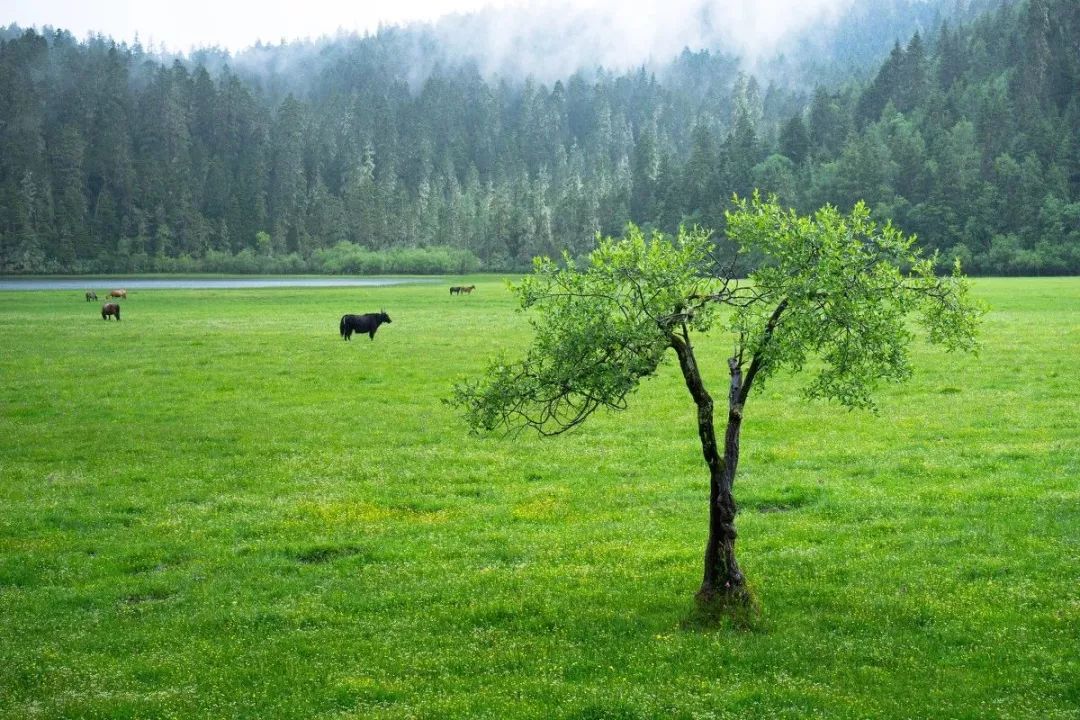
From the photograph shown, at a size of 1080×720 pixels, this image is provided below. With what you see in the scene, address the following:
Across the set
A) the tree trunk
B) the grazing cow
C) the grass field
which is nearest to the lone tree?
the tree trunk

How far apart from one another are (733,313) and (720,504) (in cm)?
288

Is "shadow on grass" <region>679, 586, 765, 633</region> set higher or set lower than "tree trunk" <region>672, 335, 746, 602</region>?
lower

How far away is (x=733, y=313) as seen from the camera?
50.2 feet

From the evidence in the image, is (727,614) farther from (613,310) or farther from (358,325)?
(358,325)

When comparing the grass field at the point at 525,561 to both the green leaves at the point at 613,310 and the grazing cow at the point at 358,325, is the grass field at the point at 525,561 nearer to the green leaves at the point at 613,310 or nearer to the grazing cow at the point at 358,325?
the green leaves at the point at 613,310

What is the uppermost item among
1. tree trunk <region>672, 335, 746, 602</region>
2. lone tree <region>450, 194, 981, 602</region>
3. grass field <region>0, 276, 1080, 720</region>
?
lone tree <region>450, 194, 981, 602</region>

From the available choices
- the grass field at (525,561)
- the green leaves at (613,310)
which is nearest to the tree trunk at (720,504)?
the green leaves at (613,310)

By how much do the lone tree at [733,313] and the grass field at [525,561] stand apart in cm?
253

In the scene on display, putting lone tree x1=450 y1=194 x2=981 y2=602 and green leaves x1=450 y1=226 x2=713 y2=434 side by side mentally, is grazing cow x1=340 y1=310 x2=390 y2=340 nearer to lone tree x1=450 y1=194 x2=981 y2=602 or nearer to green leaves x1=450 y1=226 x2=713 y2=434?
lone tree x1=450 y1=194 x2=981 y2=602

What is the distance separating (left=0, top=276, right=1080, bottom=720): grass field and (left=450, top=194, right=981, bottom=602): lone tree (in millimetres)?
2531

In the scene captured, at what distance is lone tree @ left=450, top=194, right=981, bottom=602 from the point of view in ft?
49.1

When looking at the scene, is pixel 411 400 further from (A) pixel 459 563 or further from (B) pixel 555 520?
(A) pixel 459 563

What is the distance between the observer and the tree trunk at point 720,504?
51.2ft

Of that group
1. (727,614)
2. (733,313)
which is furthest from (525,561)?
(733,313)
